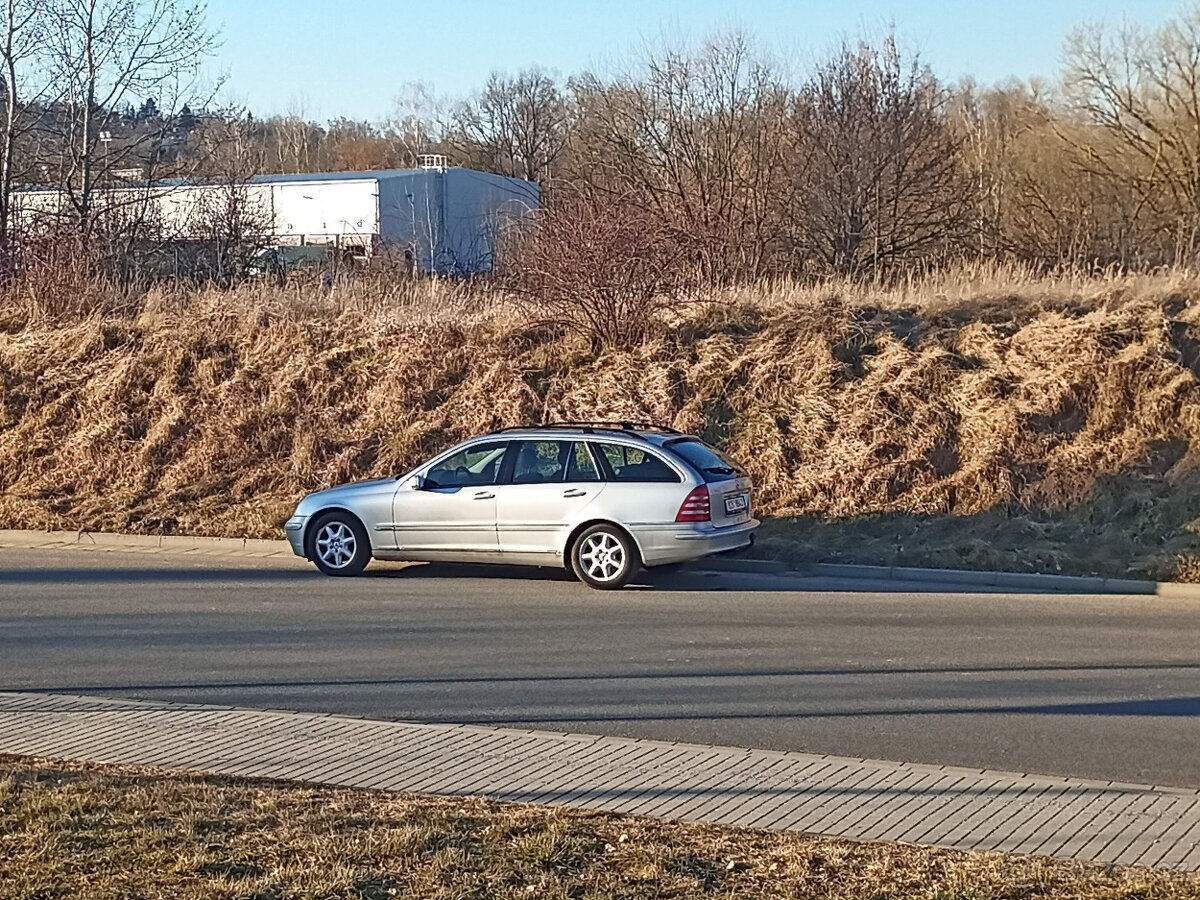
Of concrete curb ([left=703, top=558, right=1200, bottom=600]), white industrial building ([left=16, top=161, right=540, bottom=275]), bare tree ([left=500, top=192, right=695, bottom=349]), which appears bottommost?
concrete curb ([left=703, top=558, right=1200, bottom=600])

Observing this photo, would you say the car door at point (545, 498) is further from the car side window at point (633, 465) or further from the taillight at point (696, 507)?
the taillight at point (696, 507)

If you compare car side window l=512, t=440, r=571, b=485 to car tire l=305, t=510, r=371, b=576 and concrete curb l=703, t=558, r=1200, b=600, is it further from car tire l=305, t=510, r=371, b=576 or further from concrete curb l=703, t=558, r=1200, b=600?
concrete curb l=703, t=558, r=1200, b=600

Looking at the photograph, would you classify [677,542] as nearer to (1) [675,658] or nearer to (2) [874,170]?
(1) [675,658]

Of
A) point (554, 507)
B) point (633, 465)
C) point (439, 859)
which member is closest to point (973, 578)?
point (633, 465)

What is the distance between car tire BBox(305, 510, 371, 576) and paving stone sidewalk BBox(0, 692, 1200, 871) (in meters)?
6.56

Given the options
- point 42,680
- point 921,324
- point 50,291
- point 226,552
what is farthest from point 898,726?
point 50,291

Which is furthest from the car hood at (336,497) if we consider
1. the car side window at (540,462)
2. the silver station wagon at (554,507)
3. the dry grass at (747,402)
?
the dry grass at (747,402)

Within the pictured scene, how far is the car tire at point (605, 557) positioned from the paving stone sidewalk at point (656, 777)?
5812mm

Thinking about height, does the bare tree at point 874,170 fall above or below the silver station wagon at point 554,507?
above

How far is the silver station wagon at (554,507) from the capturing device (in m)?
14.0

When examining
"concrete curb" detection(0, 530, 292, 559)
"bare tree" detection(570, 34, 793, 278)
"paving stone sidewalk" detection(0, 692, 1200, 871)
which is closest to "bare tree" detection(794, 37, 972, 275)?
"bare tree" detection(570, 34, 793, 278)

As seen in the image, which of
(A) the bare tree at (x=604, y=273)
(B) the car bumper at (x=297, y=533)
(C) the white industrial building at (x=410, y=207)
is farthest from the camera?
(C) the white industrial building at (x=410, y=207)

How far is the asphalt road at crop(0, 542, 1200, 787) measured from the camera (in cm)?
831

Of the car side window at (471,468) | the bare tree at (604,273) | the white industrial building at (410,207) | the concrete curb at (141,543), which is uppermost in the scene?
the white industrial building at (410,207)
